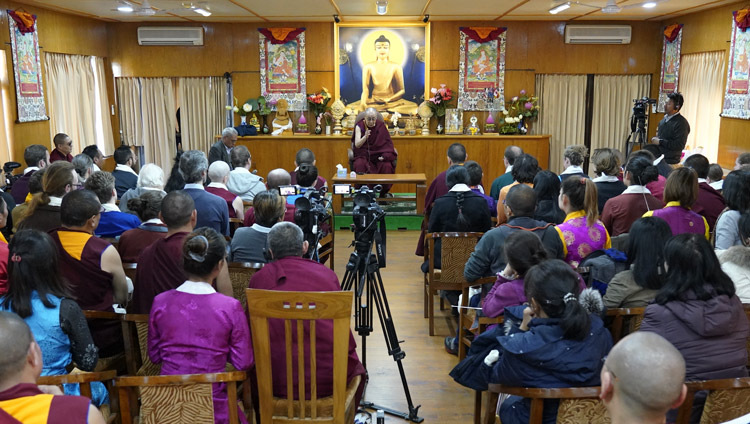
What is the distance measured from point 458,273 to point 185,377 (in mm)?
2585

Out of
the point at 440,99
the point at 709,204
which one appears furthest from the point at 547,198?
the point at 440,99

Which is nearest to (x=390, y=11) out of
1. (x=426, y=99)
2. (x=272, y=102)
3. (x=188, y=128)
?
(x=426, y=99)

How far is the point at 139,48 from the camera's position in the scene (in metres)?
10.6

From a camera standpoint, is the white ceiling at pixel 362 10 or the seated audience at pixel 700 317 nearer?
the seated audience at pixel 700 317

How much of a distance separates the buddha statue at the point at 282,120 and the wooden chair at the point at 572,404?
876 cm

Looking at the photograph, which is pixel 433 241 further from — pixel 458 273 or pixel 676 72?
pixel 676 72

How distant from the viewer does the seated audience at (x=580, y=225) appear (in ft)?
11.5

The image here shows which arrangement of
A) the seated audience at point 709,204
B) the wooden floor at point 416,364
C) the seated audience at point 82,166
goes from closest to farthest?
the wooden floor at point 416,364, the seated audience at point 709,204, the seated audience at point 82,166

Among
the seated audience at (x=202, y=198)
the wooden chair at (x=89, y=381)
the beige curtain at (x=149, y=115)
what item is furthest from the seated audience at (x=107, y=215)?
the beige curtain at (x=149, y=115)

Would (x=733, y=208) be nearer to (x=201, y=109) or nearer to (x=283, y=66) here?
(x=283, y=66)

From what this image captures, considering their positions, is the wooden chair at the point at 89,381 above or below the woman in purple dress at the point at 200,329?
below

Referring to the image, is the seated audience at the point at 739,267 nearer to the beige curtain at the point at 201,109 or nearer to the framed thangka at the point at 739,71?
the framed thangka at the point at 739,71

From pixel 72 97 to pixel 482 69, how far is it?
6.61 m

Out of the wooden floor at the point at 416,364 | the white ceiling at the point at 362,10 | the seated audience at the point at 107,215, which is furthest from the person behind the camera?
the white ceiling at the point at 362,10
